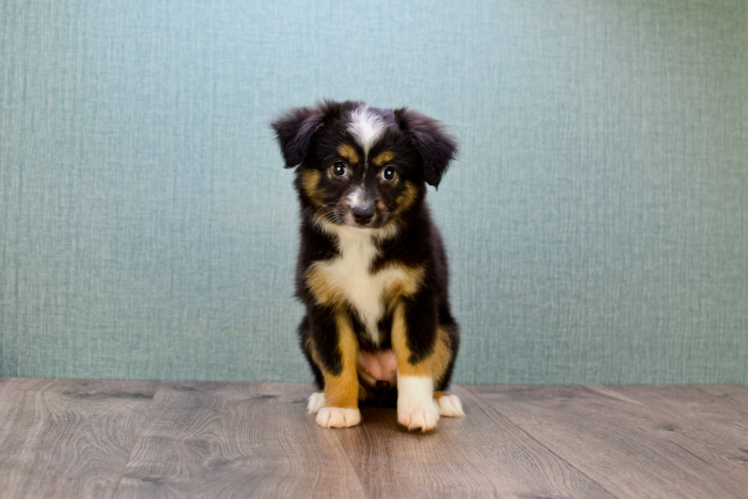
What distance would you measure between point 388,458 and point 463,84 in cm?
186

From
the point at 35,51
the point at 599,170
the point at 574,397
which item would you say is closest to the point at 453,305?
the point at 574,397

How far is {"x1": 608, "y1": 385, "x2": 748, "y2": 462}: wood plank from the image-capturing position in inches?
76.3

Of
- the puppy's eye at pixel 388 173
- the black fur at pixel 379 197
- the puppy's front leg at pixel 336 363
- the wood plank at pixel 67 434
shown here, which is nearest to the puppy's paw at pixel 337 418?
the puppy's front leg at pixel 336 363

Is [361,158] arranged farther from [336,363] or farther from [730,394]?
[730,394]

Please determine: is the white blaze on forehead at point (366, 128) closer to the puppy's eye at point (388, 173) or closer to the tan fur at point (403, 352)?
the puppy's eye at point (388, 173)

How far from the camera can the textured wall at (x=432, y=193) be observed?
2758mm

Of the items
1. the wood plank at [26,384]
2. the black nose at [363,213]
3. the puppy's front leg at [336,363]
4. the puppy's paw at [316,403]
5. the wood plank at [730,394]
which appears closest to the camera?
the black nose at [363,213]

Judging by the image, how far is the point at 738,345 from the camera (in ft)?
10.3

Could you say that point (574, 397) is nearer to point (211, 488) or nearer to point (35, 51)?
point (211, 488)

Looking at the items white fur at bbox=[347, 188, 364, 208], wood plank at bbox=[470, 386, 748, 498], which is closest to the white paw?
wood plank at bbox=[470, 386, 748, 498]

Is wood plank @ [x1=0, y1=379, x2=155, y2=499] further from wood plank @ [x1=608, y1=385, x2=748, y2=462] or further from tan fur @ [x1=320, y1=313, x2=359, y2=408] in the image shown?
wood plank @ [x1=608, y1=385, x2=748, y2=462]

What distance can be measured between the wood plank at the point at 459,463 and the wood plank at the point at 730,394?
113cm

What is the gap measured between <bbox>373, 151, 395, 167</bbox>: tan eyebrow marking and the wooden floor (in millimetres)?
846

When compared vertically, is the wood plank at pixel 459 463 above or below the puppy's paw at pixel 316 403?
above
